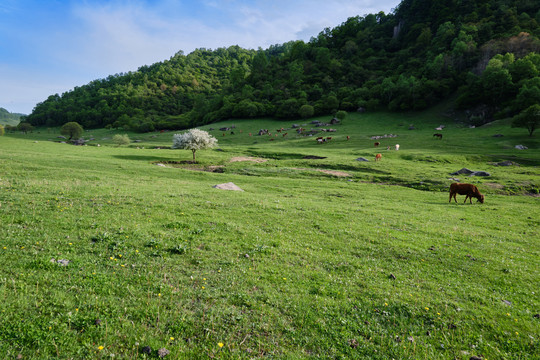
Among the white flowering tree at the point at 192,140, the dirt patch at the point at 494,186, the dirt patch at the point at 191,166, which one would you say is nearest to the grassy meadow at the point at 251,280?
the dirt patch at the point at 494,186

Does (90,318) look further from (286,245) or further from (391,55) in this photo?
(391,55)

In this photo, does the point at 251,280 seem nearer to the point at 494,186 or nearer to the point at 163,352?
the point at 163,352

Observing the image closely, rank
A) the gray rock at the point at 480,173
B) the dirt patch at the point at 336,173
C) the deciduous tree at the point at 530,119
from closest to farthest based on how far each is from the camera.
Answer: the gray rock at the point at 480,173 < the dirt patch at the point at 336,173 < the deciduous tree at the point at 530,119

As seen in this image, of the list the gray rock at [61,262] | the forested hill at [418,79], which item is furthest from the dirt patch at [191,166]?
the forested hill at [418,79]

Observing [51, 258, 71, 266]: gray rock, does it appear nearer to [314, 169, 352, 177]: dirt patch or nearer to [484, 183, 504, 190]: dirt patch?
[314, 169, 352, 177]: dirt patch

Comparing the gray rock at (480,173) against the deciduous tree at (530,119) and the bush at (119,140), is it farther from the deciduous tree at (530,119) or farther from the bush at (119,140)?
the bush at (119,140)

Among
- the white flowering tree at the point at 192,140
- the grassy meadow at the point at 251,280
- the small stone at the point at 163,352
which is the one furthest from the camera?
the white flowering tree at the point at 192,140

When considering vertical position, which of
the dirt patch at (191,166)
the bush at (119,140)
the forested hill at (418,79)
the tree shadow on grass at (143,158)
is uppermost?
the forested hill at (418,79)

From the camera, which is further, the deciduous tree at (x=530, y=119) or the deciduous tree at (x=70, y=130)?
the deciduous tree at (x=70, y=130)

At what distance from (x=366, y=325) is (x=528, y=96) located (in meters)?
117

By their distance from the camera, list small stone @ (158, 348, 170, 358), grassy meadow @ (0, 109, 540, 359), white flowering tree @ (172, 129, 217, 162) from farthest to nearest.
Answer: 1. white flowering tree @ (172, 129, 217, 162)
2. grassy meadow @ (0, 109, 540, 359)
3. small stone @ (158, 348, 170, 358)

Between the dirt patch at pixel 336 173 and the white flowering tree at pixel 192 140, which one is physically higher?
the white flowering tree at pixel 192 140

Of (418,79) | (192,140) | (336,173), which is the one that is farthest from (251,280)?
(418,79)

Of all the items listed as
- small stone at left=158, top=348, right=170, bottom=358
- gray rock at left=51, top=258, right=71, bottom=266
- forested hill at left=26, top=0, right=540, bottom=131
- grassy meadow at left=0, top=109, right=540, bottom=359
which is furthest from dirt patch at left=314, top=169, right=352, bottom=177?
forested hill at left=26, top=0, right=540, bottom=131
